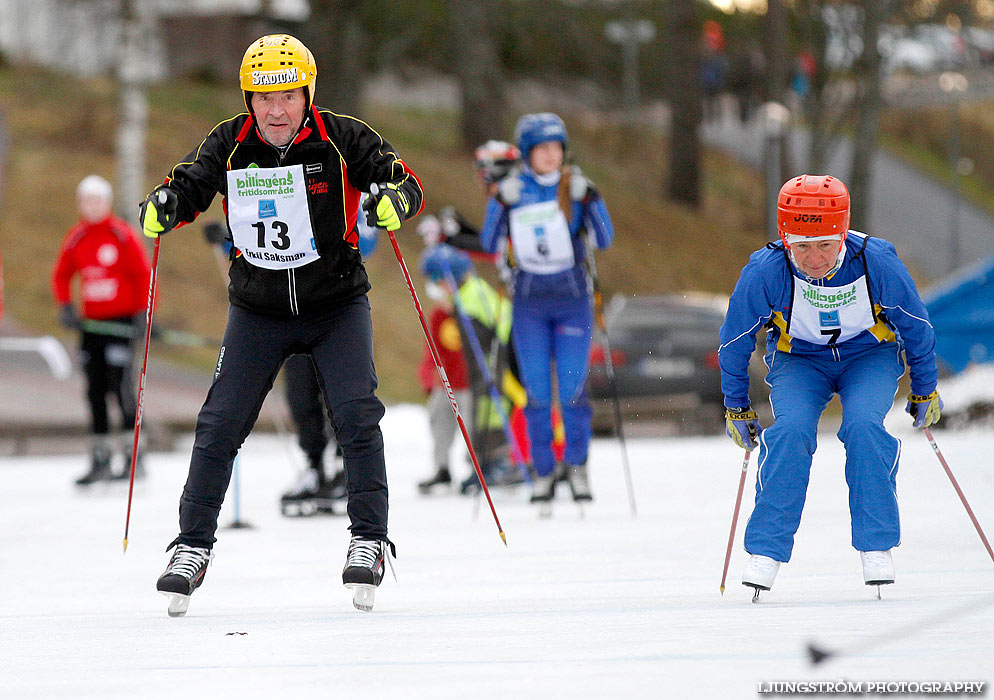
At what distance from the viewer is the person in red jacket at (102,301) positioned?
409 inches

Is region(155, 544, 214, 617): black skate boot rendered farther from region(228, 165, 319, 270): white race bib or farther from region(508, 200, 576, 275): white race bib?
region(508, 200, 576, 275): white race bib

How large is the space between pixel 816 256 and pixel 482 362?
16.3 ft

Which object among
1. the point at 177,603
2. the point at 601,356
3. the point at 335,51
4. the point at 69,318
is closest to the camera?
the point at 177,603

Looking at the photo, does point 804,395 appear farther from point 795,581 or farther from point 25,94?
point 25,94

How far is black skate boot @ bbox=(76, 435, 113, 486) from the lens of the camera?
34.1 feet

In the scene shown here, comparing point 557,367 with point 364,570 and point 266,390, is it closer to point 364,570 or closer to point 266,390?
point 266,390

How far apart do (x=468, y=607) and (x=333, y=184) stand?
1454mm

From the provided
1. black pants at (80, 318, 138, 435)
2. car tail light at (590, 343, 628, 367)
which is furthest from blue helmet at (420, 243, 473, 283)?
car tail light at (590, 343, 628, 367)

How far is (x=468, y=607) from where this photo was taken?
512 cm

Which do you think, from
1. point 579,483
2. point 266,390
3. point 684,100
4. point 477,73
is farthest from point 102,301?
point 684,100

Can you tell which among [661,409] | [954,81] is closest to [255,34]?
[954,81]

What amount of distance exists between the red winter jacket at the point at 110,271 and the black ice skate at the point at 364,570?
5600mm

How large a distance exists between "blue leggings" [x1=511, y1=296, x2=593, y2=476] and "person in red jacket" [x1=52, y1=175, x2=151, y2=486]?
303cm

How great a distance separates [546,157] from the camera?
8.51 meters
